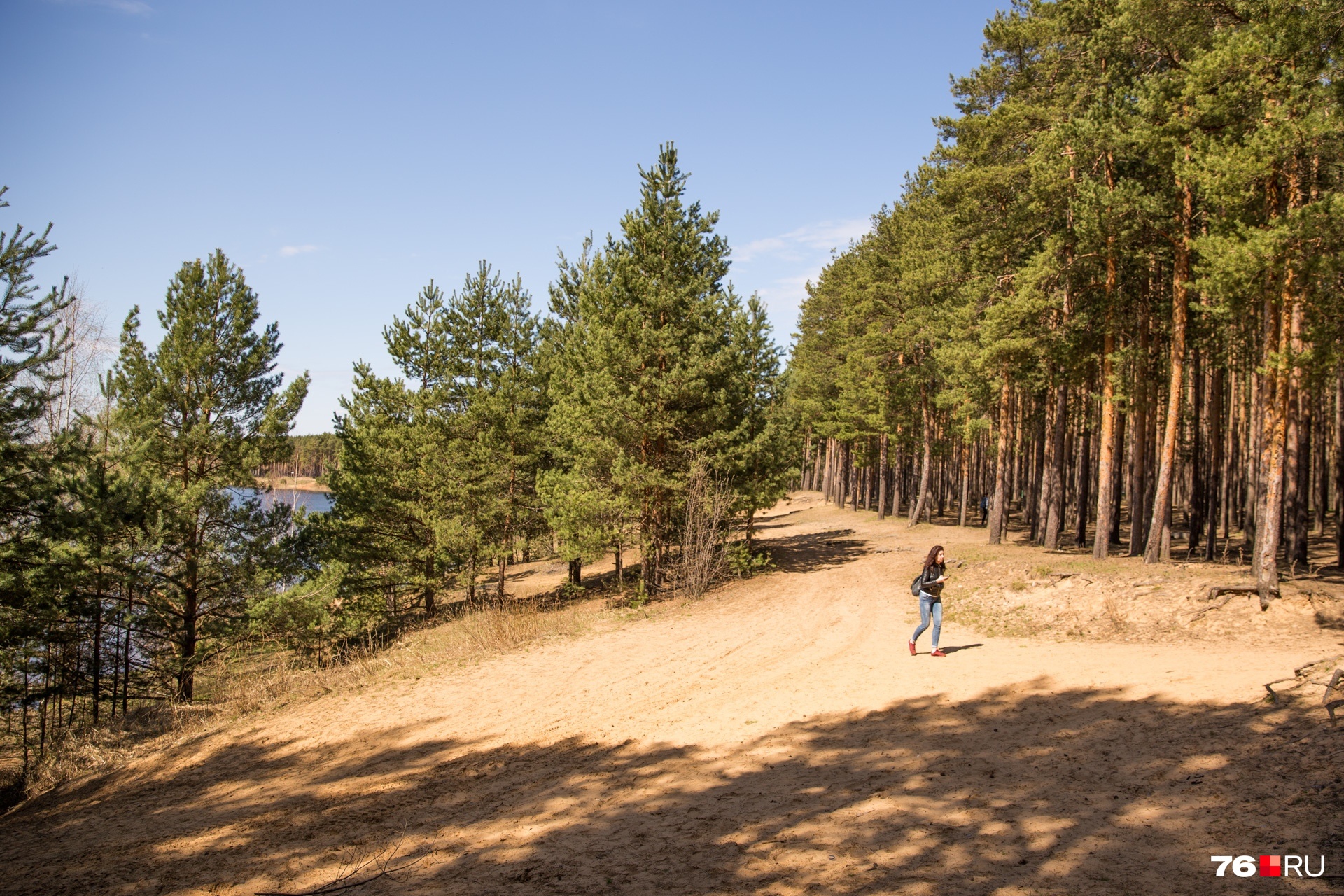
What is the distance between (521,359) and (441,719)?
1428 centimetres

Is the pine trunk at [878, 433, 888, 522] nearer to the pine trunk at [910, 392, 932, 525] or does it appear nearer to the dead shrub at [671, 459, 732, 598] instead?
the pine trunk at [910, 392, 932, 525]

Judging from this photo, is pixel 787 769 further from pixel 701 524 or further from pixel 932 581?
pixel 701 524

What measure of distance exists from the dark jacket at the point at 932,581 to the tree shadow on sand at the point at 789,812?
2.23 meters

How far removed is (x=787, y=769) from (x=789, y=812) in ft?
4.18

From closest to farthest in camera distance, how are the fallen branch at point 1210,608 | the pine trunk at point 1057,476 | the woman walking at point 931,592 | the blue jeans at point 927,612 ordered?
the woman walking at point 931,592
the blue jeans at point 927,612
the fallen branch at point 1210,608
the pine trunk at point 1057,476

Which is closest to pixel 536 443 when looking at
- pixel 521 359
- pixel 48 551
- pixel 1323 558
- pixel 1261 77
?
pixel 521 359

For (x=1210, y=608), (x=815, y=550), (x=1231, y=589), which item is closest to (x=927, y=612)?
(x=1210, y=608)

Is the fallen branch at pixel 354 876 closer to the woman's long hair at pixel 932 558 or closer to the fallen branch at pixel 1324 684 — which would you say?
the woman's long hair at pixel 932 558

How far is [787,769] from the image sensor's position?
816 centimetres

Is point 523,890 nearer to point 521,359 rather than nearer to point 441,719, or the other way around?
point 441,719

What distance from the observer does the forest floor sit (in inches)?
226

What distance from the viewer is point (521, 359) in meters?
23.9

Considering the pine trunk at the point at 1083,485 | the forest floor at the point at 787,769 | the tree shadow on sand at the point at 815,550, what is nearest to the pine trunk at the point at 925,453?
the tree shadow on sand at the point at 815,550

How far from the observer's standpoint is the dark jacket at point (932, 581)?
12.1m
